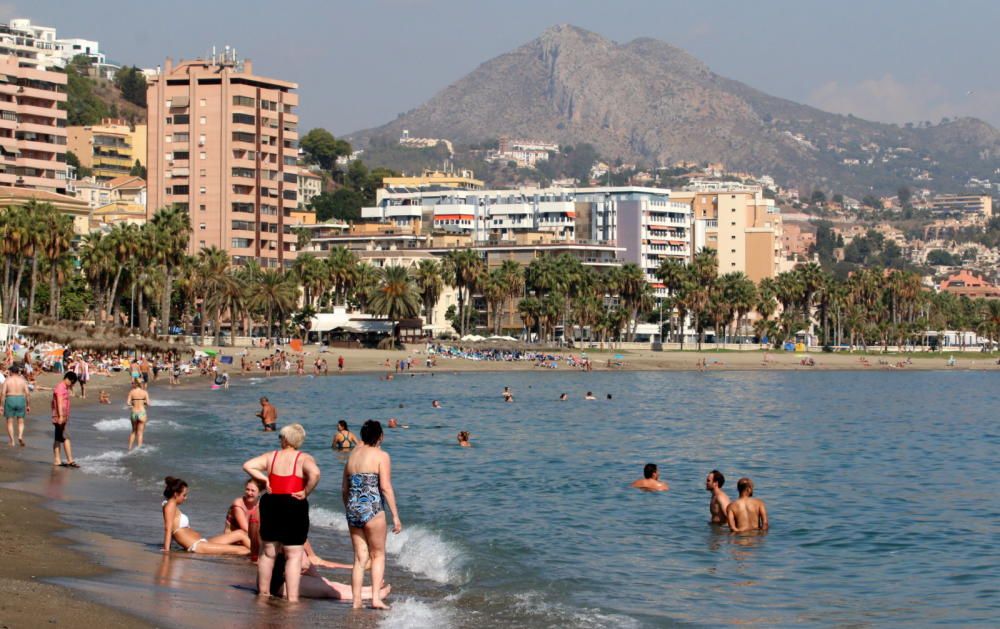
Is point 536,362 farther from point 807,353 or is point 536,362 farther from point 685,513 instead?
point 685,513

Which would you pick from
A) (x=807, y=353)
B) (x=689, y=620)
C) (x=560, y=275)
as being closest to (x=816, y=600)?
(x=689, y=620)

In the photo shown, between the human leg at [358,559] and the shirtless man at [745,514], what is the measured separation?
394 inches

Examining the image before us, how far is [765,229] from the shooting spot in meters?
187

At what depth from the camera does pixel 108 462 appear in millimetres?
28781

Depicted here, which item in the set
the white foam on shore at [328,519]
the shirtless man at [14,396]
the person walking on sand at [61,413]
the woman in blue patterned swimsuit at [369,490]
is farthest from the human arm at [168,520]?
the shirtless man at [14,396]

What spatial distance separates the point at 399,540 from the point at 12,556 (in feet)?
22.7

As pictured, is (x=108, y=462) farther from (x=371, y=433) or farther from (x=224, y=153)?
(x=224, y=153)

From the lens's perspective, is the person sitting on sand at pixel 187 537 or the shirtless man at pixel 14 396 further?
the shirtless man at pixel 14 396

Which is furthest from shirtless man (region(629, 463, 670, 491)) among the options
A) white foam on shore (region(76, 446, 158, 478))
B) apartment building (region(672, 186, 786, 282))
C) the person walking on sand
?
apartment building (region(672, 186, 786, 282))

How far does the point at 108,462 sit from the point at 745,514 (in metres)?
13.8

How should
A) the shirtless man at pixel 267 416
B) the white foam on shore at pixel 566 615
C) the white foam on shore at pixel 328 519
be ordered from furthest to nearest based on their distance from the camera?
the shirtless man at pixel 267 416
the white foam on shore at pixel 328 519
the white foam on shore at pixel 566 615

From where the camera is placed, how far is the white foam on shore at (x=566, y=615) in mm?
15195

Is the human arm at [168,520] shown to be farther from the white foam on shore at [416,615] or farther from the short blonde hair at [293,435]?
the short blonde hair at [293,435]

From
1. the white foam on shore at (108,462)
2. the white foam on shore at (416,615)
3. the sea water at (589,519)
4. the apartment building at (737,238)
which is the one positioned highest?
the apartment building at (737,238)
